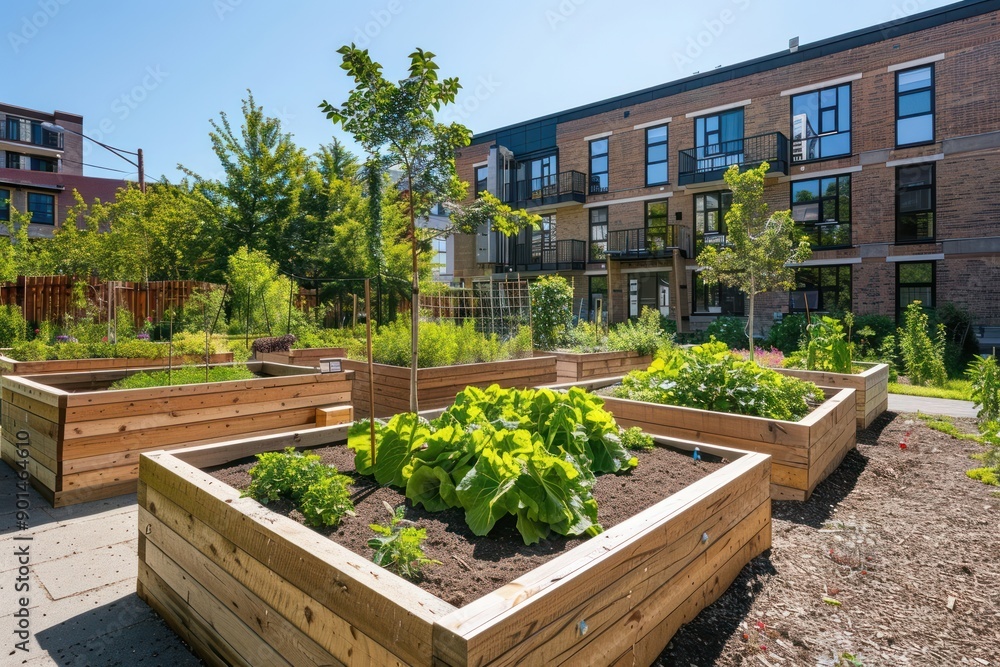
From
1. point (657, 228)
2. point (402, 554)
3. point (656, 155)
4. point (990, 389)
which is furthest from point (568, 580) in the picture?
point (656, 155)

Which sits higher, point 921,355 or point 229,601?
point 921,355

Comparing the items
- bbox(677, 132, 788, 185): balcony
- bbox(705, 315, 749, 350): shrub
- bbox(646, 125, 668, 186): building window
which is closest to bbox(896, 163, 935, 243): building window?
bbox(677, 132, 788, 185): balcony

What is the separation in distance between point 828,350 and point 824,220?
13.0 m

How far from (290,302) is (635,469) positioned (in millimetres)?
10700

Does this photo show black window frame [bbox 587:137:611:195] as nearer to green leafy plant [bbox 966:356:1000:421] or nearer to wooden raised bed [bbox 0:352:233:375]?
A: green leafy plant [bbox 966:356:1000:421]

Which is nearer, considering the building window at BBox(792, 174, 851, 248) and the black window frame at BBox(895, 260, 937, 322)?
the black window frame at BBox(895, 260, 937, 322)

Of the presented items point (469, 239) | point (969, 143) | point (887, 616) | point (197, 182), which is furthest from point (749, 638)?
point (469, 239)

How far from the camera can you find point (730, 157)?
1912cm

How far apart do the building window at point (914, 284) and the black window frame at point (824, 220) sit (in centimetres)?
173

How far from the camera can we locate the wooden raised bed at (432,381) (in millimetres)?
6656

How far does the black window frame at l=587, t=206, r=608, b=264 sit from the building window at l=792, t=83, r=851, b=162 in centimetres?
730

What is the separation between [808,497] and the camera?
4.02m

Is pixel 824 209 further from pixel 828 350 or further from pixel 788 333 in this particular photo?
pixel 828 350

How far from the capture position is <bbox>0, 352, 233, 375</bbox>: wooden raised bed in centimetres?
602
